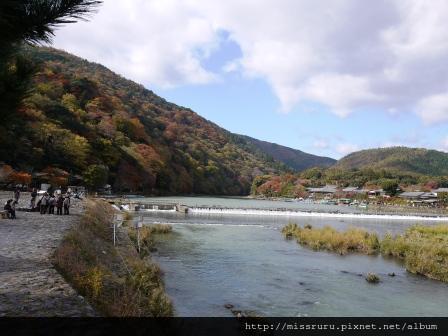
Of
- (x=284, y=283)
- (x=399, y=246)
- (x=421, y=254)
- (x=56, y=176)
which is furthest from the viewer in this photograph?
(x=56, y=176)

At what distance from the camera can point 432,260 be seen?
65.8 feet

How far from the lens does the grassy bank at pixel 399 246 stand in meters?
19.8

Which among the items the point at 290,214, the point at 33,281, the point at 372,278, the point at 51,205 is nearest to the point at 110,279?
the point at 33,281

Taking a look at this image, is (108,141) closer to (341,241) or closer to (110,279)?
(341,241)

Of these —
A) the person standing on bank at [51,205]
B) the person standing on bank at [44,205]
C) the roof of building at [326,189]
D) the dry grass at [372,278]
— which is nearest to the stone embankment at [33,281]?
the person standing on bank at [44,205]

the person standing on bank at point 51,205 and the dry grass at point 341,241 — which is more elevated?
the person standing on bank at point 51,205

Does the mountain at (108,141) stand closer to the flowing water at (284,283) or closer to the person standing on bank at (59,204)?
the person standing on bank at (59,204)

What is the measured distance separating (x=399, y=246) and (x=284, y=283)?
37.8ft

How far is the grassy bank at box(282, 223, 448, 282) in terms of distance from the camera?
19.8 meters

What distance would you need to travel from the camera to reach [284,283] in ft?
54.4

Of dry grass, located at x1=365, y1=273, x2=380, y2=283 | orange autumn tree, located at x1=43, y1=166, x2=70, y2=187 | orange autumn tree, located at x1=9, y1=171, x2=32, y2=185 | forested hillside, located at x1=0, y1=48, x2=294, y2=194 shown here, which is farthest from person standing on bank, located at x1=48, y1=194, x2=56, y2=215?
orange autumn tree, located at x1=43, y1=166, x2=70, y2=187

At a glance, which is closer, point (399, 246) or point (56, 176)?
point (399, 246)

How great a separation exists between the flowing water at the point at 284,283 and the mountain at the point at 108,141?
7777 millimetres

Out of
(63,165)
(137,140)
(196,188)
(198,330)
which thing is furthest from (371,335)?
(196,188)
